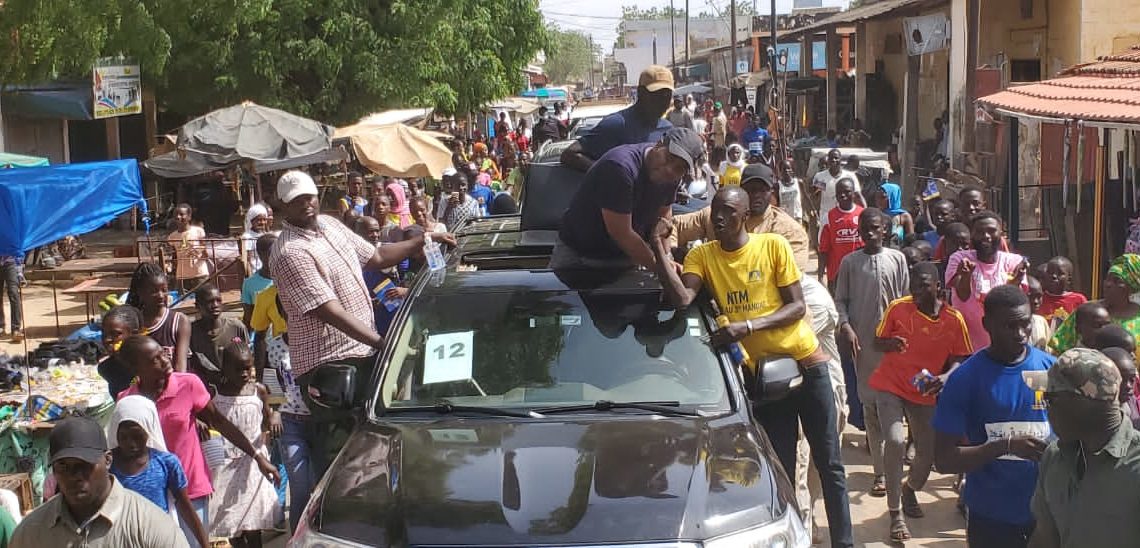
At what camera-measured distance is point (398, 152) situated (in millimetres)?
18578

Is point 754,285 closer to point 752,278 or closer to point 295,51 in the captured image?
point 752,278

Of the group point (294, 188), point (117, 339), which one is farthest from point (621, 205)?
point (117, 339)

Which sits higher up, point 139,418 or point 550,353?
point 550,353

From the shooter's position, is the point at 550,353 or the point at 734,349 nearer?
the point at 550,353

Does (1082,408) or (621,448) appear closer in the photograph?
(1082,408)

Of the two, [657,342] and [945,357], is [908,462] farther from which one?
[657,342]

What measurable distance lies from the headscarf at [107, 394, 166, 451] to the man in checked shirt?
26.9 inches

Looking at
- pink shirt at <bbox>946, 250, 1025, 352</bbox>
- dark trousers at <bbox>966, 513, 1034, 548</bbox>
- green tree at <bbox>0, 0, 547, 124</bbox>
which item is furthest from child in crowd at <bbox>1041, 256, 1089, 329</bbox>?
green tree at <bbox>0, 0, 547, 124</bbox>

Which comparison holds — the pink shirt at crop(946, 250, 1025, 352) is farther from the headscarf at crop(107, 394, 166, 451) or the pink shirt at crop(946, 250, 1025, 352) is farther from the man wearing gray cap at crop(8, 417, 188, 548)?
the man wearing gray cap at crop(8, 417, 188, 548)

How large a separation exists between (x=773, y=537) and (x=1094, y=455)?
99 centimetres

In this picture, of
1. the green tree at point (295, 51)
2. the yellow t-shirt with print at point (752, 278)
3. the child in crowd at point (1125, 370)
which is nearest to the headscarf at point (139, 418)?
the yellow t-shirt with print at point (752, 278)

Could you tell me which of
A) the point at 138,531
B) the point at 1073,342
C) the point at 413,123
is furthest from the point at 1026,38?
the point at 138,531

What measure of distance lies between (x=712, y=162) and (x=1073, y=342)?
1360 centimetres

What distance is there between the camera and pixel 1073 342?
21.0ft
